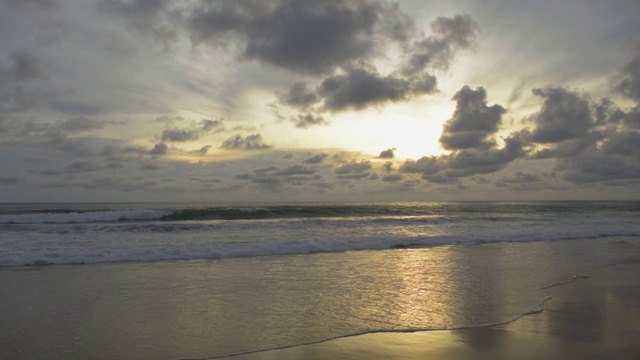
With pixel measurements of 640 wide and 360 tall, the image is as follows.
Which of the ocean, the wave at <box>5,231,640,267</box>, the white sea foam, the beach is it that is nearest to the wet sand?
the beach

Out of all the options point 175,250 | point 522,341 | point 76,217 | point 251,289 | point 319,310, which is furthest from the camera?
point 76,217

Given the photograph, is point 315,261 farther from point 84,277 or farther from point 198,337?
point 198,337

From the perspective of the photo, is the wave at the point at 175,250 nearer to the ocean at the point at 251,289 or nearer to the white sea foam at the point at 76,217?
the ocean at the point at 251,289

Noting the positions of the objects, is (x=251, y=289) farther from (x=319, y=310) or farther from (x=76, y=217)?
(x=76, y=217)

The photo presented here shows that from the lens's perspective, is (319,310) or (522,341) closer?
(522,341)

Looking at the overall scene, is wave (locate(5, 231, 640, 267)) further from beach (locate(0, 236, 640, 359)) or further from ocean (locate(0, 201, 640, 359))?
beach (locate(0, 236, 640, 359))

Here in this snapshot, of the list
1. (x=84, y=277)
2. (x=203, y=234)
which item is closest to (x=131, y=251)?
(x=84, y=277)

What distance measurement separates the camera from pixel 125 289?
27.5 ft

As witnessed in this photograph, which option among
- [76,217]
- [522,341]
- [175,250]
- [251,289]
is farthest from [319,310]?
[76,217]

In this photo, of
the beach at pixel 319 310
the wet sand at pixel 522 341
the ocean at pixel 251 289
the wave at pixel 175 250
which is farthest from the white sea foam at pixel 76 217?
the wet sand at pixel 522 341

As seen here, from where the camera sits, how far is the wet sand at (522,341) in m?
4.89

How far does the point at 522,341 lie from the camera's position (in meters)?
5.40

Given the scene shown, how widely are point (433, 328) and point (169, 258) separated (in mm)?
9159

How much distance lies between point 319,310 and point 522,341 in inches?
116
